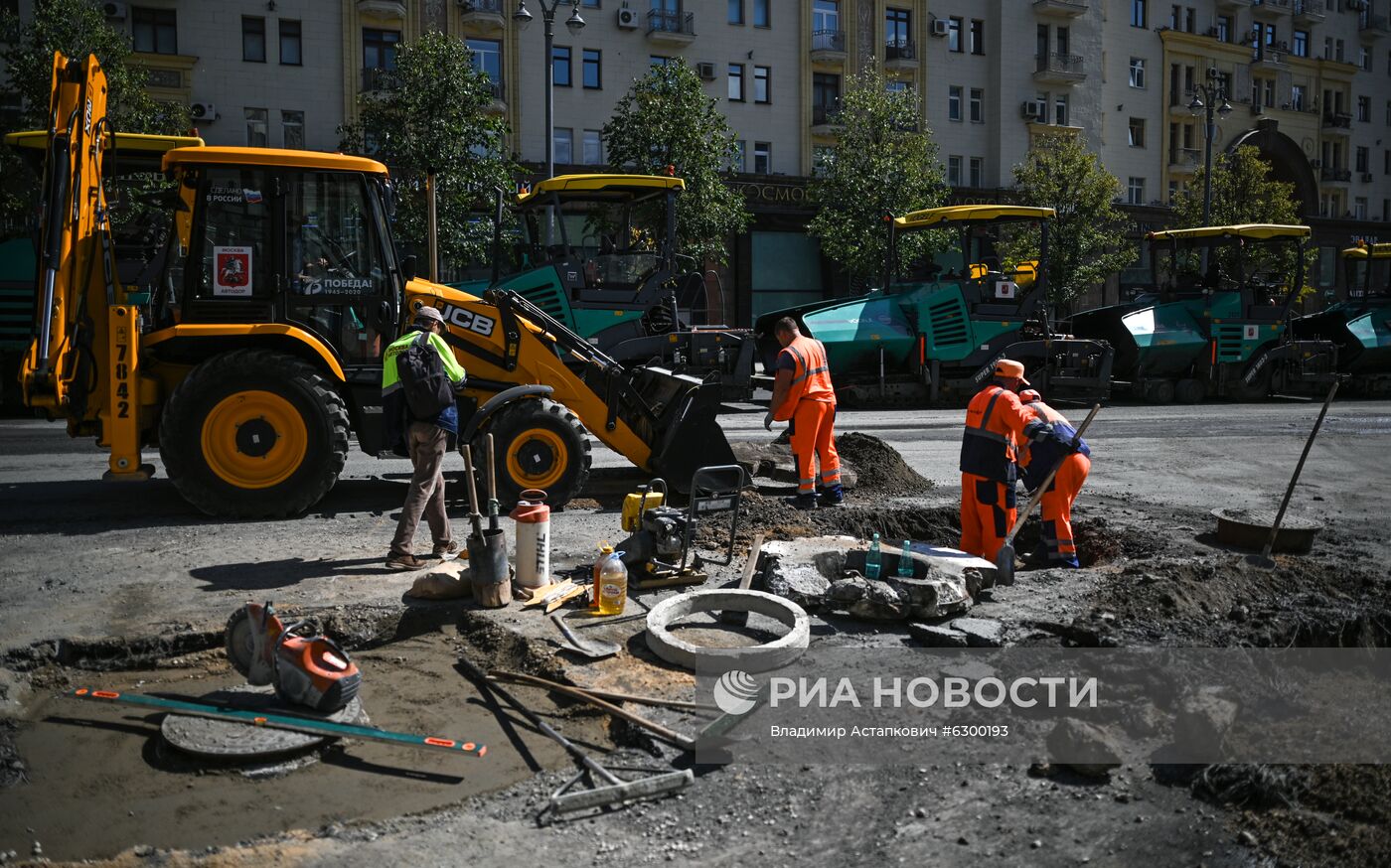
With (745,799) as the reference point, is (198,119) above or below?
above

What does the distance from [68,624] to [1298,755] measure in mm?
5955

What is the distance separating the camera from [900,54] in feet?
Answer: 126

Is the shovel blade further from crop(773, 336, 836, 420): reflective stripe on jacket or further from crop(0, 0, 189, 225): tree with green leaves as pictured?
crop(0, 0, 189, 225): tree with green leaves

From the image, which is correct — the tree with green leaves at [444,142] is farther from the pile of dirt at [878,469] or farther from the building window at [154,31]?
the pile of dirt at [878,469]

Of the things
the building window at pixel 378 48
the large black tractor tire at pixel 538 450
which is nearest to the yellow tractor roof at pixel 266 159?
the large black tractor tire at pixel 538 450

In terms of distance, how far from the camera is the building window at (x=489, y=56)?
32281 mm

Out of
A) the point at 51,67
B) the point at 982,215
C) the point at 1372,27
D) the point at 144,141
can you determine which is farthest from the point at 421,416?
the point at 1372,27

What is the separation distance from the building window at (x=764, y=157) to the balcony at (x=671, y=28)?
13.4 feet

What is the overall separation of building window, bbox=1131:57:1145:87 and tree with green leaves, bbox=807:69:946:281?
17.6 m

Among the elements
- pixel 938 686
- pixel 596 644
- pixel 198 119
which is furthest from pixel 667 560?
pixel 198 119

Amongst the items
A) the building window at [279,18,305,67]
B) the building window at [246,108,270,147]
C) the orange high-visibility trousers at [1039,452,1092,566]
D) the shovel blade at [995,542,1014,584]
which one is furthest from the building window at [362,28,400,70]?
the shovel blade at [995,542,1014,584]

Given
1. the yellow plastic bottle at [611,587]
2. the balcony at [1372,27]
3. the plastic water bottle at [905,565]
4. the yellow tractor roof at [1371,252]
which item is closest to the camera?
the yellow plastic bottle at [611,587]

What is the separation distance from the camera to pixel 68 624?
19.3ft

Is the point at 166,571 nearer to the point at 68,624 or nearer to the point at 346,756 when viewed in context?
the point at 68,624
